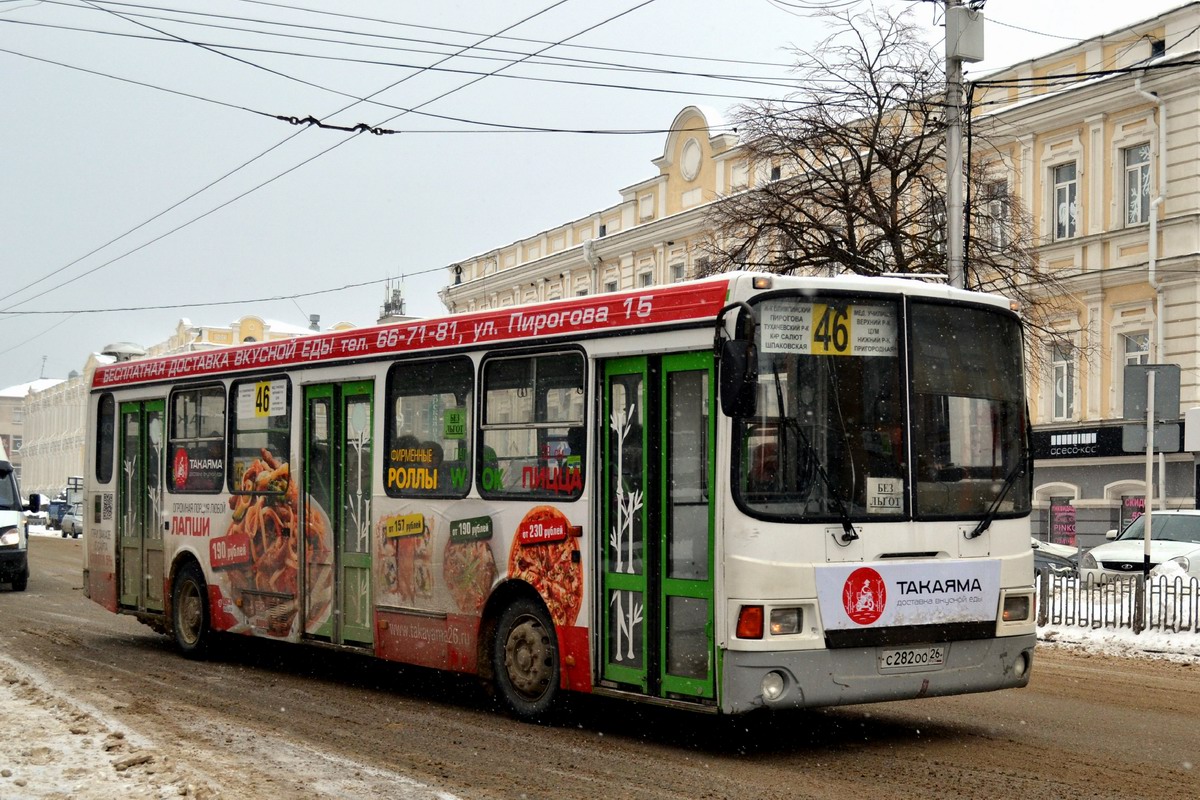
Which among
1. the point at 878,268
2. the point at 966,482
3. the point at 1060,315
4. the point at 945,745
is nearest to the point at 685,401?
the point at 966,482

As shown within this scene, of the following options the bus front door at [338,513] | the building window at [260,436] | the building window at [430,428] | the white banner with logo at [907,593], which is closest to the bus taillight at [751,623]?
the white banner with logo at [907,593]

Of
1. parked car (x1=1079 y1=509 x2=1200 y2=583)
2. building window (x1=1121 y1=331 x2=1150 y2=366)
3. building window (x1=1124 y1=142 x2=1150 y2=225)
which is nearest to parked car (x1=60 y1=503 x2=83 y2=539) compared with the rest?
building window (x1=1121 y1=331 x2=1150 y2=366)

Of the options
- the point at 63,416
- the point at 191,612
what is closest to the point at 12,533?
the point at 191,612

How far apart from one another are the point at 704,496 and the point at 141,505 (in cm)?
879

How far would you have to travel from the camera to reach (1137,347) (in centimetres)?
3441

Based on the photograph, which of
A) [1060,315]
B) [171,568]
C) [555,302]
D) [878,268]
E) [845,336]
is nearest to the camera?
[845,336]

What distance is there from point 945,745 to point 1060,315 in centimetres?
2772

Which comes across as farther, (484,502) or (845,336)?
(484,502)

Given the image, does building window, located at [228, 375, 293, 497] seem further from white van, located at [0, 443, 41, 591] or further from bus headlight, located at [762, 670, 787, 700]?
white van, located at [0, 443, 41, 591]

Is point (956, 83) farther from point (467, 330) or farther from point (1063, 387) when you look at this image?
point (1063, 387)

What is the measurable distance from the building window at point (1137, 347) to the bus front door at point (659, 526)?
2717cm

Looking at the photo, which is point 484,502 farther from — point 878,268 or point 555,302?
point 878,268

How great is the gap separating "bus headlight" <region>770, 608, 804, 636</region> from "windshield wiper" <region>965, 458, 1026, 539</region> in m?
1.33

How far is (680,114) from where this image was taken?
48094mm
